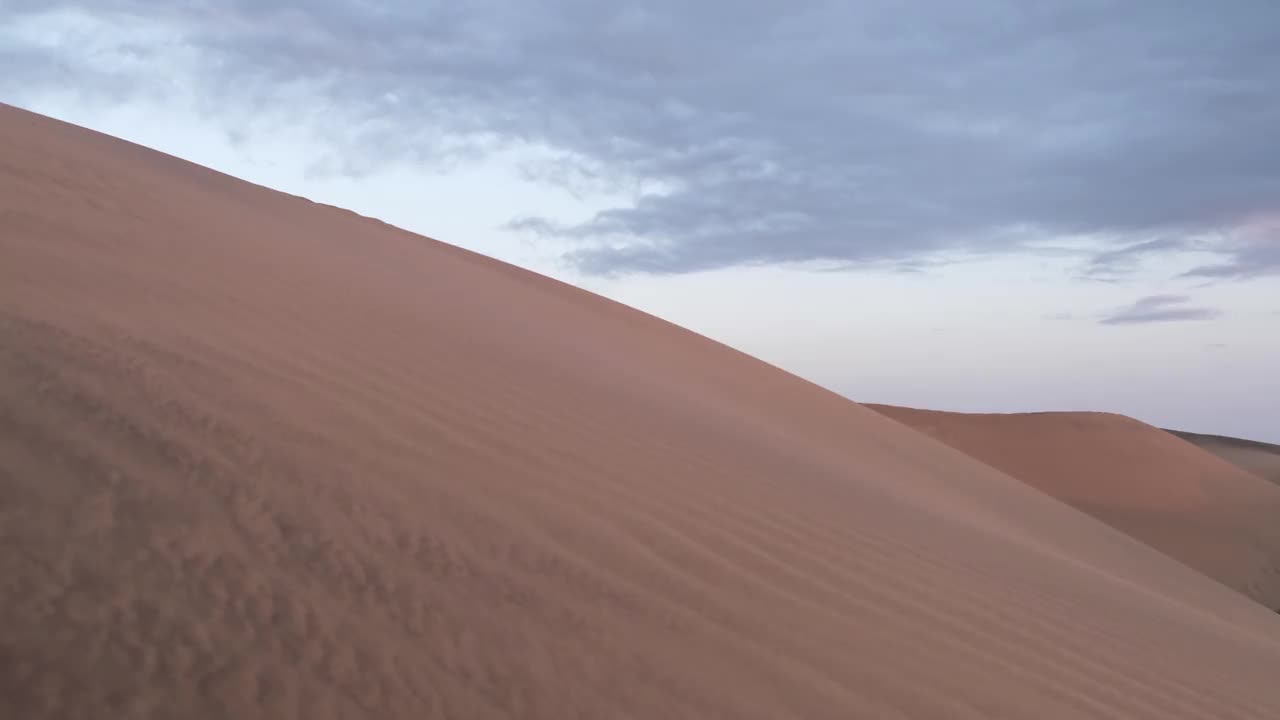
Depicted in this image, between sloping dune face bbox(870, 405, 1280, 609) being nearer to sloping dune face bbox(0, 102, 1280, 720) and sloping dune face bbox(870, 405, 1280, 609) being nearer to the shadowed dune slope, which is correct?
the shadowed dune slope

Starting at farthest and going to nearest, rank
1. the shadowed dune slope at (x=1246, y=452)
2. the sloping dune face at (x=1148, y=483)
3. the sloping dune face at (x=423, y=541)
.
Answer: the shadowed dune slope at (x=1246, y=452) < the sloping dune face at (x=1148, y=483) < the sloping dune face at (x=423, y=541)

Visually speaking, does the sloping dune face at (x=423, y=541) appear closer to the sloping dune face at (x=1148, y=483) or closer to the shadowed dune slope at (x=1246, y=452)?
the sloping dune face at (x=1148, y=483)

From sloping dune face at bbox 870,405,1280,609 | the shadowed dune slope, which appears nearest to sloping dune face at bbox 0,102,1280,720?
sloping dune face at bbox 870,405,1280,609

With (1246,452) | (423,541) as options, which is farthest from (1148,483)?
(1246,452)

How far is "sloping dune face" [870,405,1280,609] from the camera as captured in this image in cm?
1484

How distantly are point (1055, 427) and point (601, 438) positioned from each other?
19336 millimetres

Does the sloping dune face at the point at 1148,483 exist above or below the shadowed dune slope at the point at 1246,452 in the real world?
below

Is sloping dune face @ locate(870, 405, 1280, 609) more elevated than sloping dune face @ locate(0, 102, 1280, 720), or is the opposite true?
sloping dune face @ locate(870, 405, 1280, 609)

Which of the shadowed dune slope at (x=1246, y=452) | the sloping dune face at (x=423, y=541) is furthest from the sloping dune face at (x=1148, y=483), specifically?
the sloping dune face at (x=423, y=541)

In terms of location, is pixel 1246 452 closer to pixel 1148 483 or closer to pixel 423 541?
pixel 1148 483

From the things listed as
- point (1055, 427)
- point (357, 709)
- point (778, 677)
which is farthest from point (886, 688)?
point (1055, 427)

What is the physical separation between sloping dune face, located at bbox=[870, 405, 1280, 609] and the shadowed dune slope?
479cm

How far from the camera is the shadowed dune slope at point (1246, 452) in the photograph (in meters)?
25.0

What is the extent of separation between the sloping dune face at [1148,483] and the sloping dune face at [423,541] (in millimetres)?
8898
